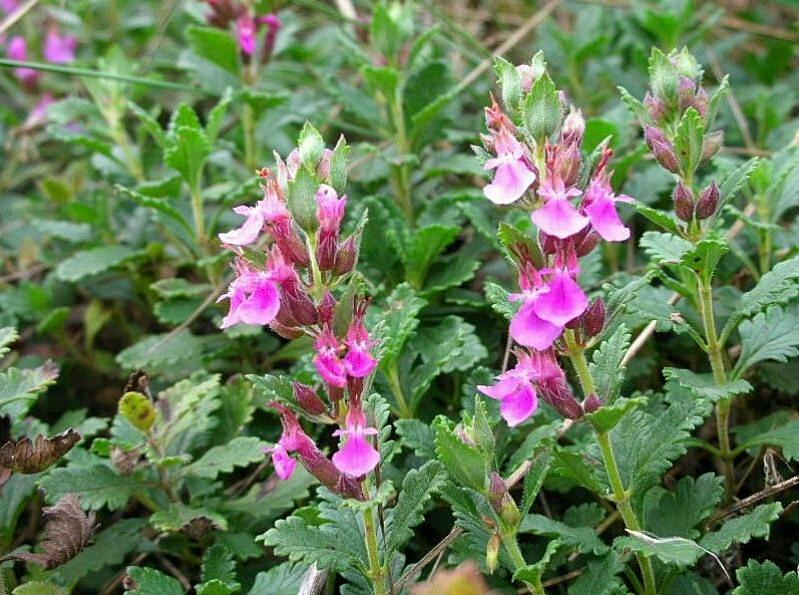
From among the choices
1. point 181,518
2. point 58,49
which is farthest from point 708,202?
point 58,49

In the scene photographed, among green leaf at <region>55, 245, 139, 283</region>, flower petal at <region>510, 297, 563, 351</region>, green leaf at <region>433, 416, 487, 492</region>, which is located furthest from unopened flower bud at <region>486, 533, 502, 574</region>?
green leaf at <region>55, 245, 139, 283</region>

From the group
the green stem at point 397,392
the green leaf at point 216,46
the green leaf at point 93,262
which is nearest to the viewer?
the green stem at point 397,392

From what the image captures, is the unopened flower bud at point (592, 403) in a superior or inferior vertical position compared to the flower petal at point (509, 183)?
inferior

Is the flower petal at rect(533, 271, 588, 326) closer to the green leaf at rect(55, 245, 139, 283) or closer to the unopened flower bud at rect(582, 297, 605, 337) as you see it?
the unopened flower bud at rect(582, 297, 605, 337)

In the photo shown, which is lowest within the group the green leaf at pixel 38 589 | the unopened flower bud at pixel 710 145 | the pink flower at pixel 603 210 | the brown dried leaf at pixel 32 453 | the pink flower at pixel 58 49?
the green leaf at pixel 38 589

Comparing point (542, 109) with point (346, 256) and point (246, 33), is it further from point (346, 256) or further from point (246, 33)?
point (246, 33)

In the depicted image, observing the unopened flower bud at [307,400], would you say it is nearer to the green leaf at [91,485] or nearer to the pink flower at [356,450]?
the pink flower at [356,450]

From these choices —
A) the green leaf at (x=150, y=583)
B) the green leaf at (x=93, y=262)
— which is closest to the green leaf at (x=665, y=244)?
the green leaf at (x=150, y=583)
